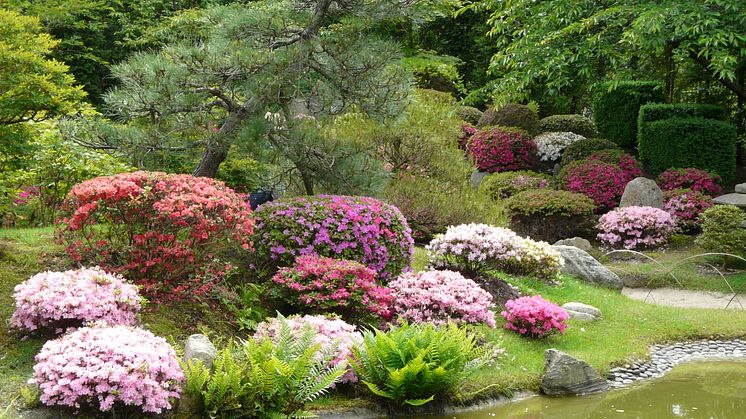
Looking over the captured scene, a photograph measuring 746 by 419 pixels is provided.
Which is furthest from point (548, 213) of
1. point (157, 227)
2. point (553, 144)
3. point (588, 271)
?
point (157, 227)

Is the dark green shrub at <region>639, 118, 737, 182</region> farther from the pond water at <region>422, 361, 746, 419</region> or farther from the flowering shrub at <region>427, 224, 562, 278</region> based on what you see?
the pond water at <region>422, 361, 746, 419</region>

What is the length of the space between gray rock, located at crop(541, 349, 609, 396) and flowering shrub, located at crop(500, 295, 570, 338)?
993 mm

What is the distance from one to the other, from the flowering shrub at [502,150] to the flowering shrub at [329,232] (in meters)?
10.5

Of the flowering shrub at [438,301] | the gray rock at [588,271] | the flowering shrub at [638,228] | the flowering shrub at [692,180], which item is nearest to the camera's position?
the flowering shrub at [438,301]

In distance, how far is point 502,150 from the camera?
18.6 m

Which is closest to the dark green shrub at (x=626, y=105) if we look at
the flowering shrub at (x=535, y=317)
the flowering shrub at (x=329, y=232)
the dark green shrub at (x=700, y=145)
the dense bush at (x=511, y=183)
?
the dark green shrub at (x=700, y=145)

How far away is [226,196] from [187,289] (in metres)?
0.99

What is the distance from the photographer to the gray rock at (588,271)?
36.3ft

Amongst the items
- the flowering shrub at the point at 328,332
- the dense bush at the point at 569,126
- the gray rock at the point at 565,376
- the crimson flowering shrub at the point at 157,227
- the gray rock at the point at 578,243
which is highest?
the crimson flowering shrub at the point at 157,227

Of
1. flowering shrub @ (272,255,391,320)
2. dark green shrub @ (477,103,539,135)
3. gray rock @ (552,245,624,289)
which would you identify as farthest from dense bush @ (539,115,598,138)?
flowering shrub @ (272,255,391,320)

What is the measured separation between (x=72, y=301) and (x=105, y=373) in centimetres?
119

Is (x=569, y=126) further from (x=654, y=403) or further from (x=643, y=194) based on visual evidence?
(x=654, y=403)

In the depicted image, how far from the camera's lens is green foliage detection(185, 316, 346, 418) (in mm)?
5324

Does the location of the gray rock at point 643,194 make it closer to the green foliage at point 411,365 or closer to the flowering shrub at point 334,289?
the flowering shrub at point 334,289
